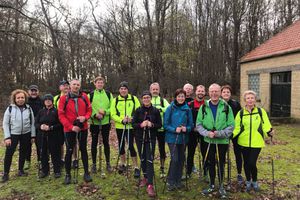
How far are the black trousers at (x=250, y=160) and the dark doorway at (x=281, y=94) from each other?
1121 centimetres

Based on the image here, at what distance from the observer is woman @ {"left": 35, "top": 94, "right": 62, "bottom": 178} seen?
5.25 m

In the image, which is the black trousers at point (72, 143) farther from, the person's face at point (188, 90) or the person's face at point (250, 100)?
the person's face at point (250, 100)

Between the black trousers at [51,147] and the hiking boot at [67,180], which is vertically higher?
the black trousers at [51,147]

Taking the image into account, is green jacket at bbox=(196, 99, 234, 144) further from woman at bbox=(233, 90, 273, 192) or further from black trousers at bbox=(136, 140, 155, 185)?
black trousers at bbox=(136, 140, 155, 185)

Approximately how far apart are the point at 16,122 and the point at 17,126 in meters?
0.09

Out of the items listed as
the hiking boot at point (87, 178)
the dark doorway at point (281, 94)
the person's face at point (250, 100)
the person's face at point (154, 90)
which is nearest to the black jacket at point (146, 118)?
the person's face at point (154, 90)

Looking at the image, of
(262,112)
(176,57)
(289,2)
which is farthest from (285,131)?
(289,2)

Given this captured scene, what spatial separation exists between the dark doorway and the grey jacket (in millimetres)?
13428

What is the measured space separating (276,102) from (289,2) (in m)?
15.5

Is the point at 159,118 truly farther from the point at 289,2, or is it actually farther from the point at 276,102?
the point at 289,2

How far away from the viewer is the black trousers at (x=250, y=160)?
15.1ft

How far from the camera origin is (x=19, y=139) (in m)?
5.46

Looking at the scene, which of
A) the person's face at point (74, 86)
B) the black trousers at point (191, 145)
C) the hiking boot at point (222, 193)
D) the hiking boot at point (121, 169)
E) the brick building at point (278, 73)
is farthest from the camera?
the brick building at point (278, 73)

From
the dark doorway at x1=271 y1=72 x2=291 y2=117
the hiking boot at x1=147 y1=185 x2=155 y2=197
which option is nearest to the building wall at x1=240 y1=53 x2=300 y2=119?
the dark doorway at x1=271 y1=72 x2=291 y2=117
